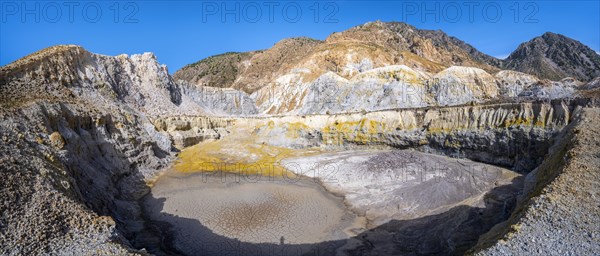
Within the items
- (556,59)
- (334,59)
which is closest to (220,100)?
(334,59)

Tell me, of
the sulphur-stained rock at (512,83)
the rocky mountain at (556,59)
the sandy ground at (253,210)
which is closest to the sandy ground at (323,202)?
the sandy ground at (253,210)

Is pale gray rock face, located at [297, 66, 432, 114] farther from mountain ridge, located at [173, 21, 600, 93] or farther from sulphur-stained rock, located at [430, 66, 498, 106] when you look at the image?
mountain ridge, located at [173, 21, 600, 93]

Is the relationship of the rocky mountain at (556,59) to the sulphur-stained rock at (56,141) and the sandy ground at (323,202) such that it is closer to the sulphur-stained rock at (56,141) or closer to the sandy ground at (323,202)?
the sandy ground at (323,202)

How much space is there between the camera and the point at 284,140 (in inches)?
1682

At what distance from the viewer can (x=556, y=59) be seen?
11206 centimetres

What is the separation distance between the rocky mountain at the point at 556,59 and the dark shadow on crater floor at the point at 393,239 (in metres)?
111

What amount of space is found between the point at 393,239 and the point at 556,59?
130910 millimetres

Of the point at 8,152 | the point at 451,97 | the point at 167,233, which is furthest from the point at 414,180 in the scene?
the point at 451,97

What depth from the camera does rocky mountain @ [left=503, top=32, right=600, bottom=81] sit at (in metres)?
104

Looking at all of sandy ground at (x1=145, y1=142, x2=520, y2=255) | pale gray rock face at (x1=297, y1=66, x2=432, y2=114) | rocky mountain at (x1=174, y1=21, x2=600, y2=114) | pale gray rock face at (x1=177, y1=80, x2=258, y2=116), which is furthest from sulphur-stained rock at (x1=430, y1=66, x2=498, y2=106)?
pale gray rock face at (x1=177, y1=80, x2=258, y2=116)

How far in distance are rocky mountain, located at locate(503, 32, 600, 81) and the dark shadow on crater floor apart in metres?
111

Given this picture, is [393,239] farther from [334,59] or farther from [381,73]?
[334,59]

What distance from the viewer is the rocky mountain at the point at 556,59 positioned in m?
104

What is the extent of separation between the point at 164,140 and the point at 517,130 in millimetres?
36780
